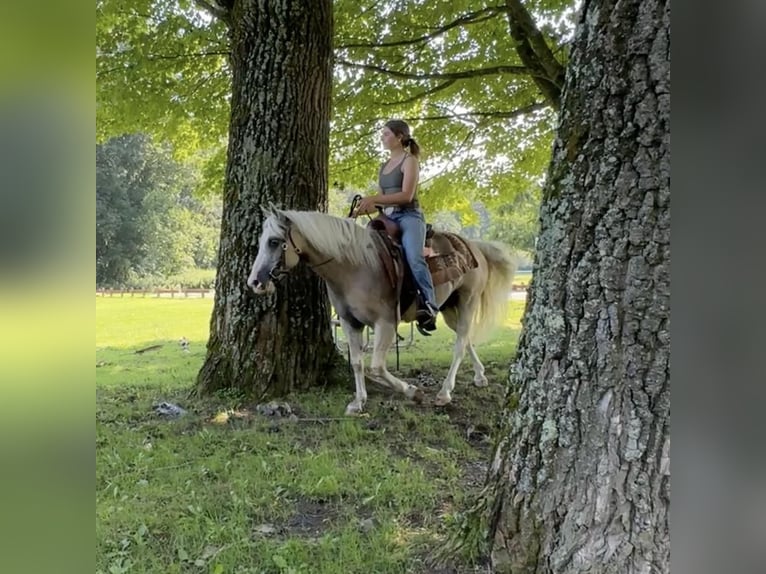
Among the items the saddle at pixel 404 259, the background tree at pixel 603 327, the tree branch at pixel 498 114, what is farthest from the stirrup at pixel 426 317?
the tree branch at pixel 498 114

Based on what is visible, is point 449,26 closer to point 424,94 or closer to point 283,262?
point 424,94

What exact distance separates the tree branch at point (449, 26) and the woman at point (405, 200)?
2324 millimetres

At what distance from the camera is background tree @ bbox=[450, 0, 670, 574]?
52.9 inches

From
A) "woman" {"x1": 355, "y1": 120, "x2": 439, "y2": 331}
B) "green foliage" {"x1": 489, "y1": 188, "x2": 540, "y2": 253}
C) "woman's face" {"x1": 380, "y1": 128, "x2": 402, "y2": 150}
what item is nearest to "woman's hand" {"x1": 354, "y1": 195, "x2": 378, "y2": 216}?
"woman" {"x1": 355, "y1": 120, "x2": 439, "y2": 331}

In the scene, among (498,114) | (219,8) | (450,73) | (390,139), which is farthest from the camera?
(498,114)

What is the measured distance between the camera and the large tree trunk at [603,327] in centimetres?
134

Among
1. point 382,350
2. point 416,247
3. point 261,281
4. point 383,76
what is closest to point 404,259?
point 416,247

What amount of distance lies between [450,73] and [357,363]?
385cm

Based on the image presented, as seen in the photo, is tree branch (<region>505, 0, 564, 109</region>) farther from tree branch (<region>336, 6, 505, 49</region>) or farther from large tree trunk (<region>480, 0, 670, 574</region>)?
large tree trunk (<region>480, 0, 670, 574</region>)

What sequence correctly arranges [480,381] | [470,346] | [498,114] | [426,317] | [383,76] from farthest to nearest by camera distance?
[498,114], [383,76], [470,346], [480,381], [426,317]

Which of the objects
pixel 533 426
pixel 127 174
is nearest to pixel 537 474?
pixel 533 426

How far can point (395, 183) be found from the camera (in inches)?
159

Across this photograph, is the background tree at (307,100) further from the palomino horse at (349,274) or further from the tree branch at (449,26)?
the palomino horse at (349,274)

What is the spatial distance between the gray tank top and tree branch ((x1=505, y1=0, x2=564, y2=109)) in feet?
6.83
